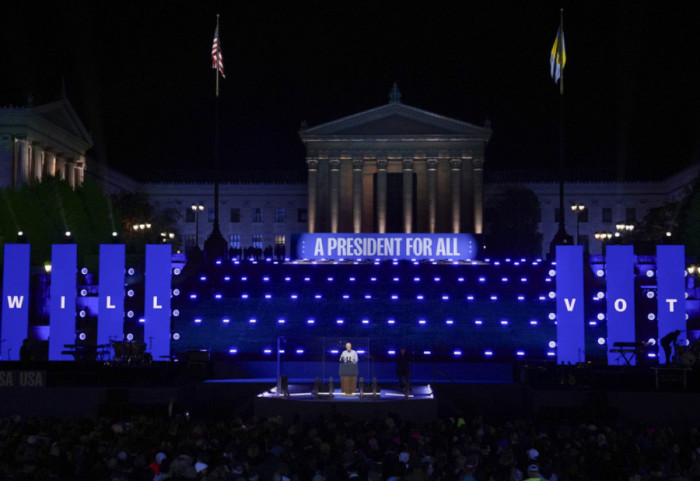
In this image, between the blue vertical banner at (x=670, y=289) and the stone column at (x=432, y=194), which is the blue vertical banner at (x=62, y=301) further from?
the stone column at (x=432, y=194)

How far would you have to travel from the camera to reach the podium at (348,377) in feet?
94.9

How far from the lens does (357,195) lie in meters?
84.4

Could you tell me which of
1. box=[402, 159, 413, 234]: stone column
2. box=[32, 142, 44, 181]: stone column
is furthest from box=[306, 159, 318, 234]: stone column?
box=[32, 142, 44, 181]: stone column

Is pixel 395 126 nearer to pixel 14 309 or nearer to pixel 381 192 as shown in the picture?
pixel 381 192

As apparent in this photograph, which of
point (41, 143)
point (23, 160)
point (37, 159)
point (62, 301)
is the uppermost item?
point (41, 143)

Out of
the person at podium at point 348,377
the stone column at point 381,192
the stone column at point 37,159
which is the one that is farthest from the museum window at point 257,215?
the person at podium at point 348,377

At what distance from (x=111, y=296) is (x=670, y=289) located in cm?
2180

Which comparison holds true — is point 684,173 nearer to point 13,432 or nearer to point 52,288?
point 52,288

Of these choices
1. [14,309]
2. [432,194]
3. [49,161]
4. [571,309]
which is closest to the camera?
[571,309]

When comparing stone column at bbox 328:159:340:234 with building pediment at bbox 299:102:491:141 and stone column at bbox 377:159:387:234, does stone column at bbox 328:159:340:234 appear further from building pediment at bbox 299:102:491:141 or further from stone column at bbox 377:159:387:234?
stone column at bbox 377:159:387:234

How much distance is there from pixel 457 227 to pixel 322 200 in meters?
12.5

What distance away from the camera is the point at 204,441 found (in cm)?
1700

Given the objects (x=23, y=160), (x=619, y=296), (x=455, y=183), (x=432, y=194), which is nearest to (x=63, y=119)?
(x=23, y=160)

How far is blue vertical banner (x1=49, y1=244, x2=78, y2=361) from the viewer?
3653 centimetres
